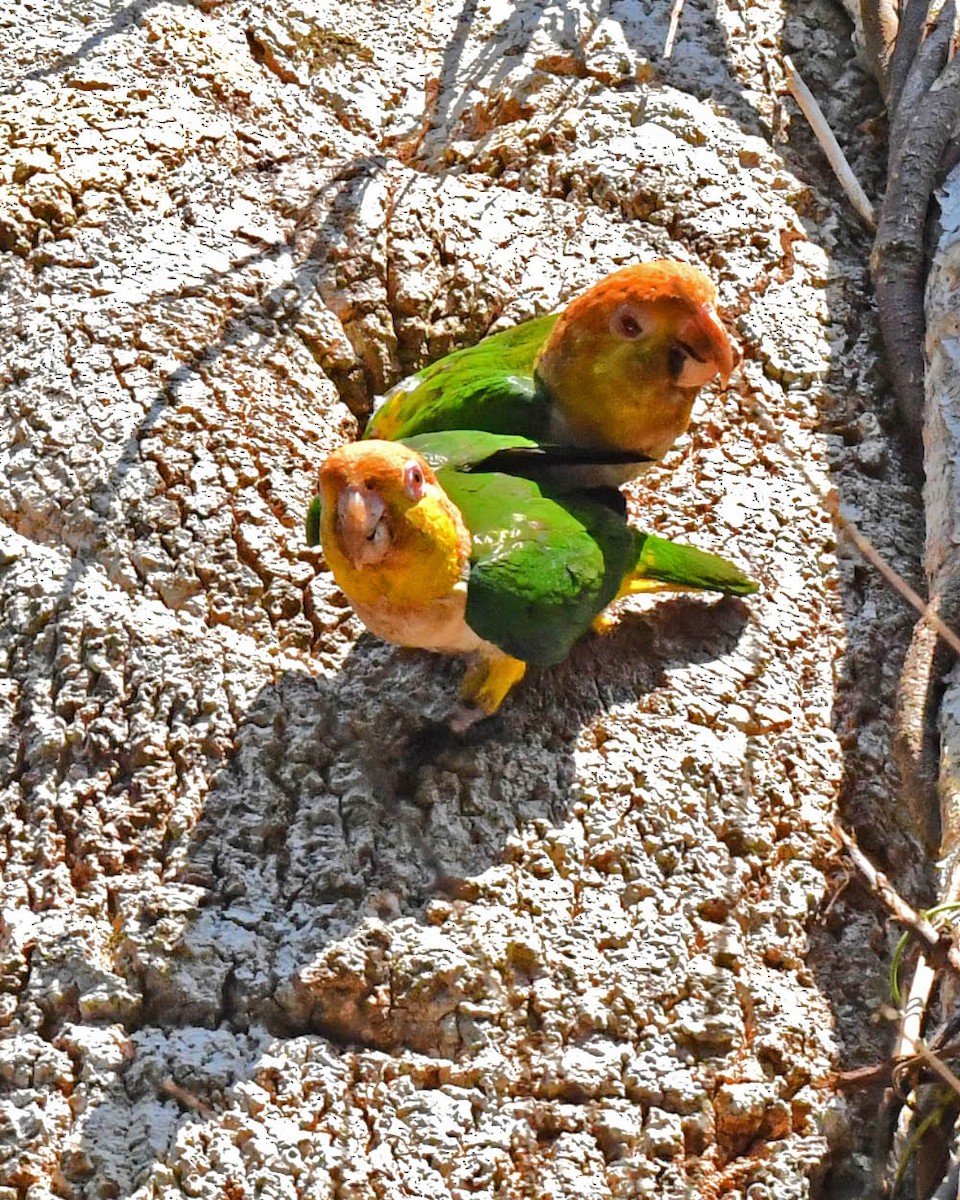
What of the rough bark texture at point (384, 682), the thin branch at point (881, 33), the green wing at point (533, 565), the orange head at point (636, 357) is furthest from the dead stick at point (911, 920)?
the thin branch at point (881, 33)

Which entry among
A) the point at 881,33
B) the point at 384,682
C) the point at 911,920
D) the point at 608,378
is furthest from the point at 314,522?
the point at 881,33

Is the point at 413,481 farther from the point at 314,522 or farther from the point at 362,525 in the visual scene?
the point at 314,522

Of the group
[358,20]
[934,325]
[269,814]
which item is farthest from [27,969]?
[358,20]

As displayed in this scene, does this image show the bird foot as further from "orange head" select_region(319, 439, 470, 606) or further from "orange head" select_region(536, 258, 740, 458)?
"orange head" select_region(536, 258, 740, 458)

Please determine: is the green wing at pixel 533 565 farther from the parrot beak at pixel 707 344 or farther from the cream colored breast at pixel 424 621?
the parrot beak at pixel 707 344

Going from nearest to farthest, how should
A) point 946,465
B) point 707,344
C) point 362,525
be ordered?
point 362,525
point 707,344
point 946,465

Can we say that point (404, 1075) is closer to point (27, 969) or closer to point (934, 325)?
point (27, 969)
